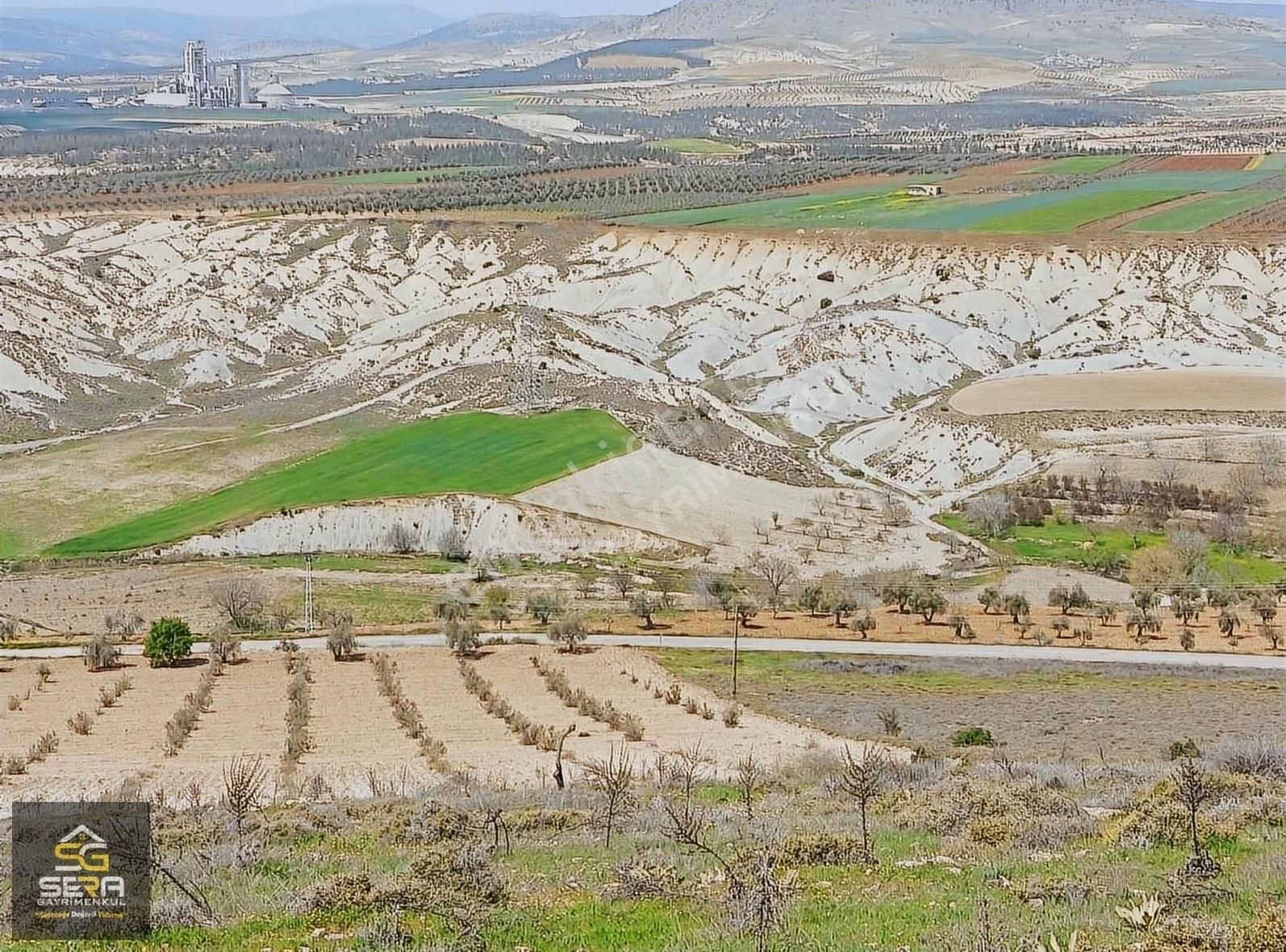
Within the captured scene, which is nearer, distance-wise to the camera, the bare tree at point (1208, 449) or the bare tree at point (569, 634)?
the bare tree at point (569, 634)

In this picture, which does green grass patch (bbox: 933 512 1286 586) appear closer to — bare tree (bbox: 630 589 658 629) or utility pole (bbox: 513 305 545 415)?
bare tree (bbox: 630 589 658 629)

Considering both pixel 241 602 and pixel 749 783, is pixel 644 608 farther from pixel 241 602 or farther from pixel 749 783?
pixel 749 783

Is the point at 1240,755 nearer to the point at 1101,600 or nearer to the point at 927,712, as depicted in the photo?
the point at 927,712

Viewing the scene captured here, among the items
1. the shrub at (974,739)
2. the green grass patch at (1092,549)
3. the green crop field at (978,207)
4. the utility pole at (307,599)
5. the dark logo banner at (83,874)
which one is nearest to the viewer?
the dark logo banner at (83,874)

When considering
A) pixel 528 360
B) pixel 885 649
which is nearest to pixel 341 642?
pixel 885 649

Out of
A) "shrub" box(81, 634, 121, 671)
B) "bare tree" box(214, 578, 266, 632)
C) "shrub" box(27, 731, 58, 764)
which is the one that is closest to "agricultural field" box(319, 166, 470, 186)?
"bare tree" box(214, 578, 266, 632)

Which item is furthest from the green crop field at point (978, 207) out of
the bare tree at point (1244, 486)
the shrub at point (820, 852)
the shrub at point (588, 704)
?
the shrub at point (820, 852)

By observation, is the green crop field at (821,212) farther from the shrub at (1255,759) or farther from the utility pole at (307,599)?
the shrub at (1255,759)
